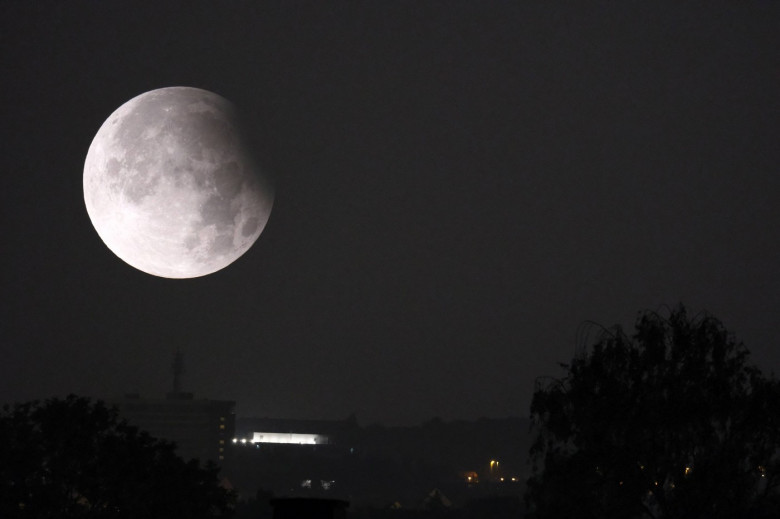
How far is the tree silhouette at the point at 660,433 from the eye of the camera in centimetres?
3388

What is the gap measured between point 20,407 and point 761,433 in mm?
33544

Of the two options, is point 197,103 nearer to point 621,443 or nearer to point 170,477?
point 170,477

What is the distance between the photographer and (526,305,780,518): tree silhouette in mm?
33875

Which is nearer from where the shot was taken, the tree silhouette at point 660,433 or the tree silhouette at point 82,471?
the tree silhouette at point 660,433

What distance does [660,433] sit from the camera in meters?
35.4

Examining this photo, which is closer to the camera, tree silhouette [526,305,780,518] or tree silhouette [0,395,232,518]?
tree silhouette [526,305,780,518]

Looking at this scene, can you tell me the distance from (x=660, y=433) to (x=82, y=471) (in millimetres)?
26744

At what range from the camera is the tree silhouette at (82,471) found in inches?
1861

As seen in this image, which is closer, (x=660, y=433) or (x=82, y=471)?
(x=660, y=433)

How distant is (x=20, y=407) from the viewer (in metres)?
50.7

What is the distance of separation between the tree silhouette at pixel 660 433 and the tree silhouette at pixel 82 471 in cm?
2001

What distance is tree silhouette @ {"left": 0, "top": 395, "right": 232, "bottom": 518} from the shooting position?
4728cm

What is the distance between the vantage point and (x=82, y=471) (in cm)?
4862

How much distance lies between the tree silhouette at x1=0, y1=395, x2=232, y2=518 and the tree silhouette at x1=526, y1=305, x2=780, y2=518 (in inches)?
788
